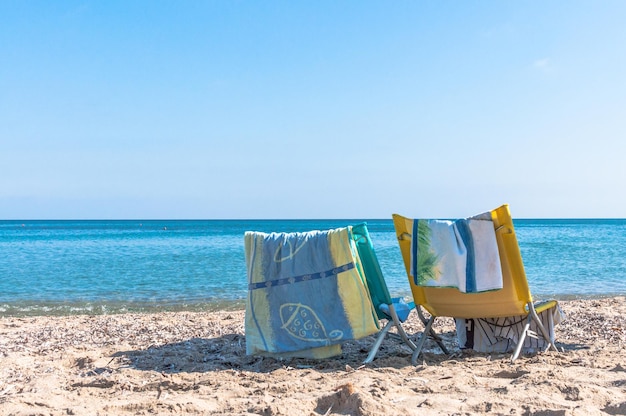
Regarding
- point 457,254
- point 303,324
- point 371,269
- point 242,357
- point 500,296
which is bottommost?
point 242,357

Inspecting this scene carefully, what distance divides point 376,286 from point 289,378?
114 cm

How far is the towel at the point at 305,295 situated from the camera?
14.3 ft

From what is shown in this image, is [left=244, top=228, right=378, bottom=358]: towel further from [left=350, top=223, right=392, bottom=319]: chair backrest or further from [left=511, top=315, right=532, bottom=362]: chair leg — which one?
[left=511, top=315, right=532, bottom=362]: chair leg

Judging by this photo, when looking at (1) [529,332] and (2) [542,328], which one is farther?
(1) [529,332]

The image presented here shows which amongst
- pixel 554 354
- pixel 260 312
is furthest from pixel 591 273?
pixel 260 312

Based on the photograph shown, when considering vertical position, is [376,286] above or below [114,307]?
above

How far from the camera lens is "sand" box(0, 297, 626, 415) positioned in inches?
119

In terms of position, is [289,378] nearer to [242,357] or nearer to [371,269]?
[242,357]

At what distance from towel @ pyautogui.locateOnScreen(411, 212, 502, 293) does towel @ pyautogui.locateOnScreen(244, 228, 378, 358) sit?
49 cm

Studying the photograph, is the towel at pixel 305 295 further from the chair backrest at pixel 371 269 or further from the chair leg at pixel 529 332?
the chair leg at pixel 529 332

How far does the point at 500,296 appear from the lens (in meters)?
4.34

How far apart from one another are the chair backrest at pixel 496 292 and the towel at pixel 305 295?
1.61ft

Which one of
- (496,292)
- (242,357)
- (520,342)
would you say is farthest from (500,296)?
(242,357)

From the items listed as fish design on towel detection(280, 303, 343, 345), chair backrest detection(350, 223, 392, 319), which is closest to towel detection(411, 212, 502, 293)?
chair backrest detection(350, 223, 392, 319)
